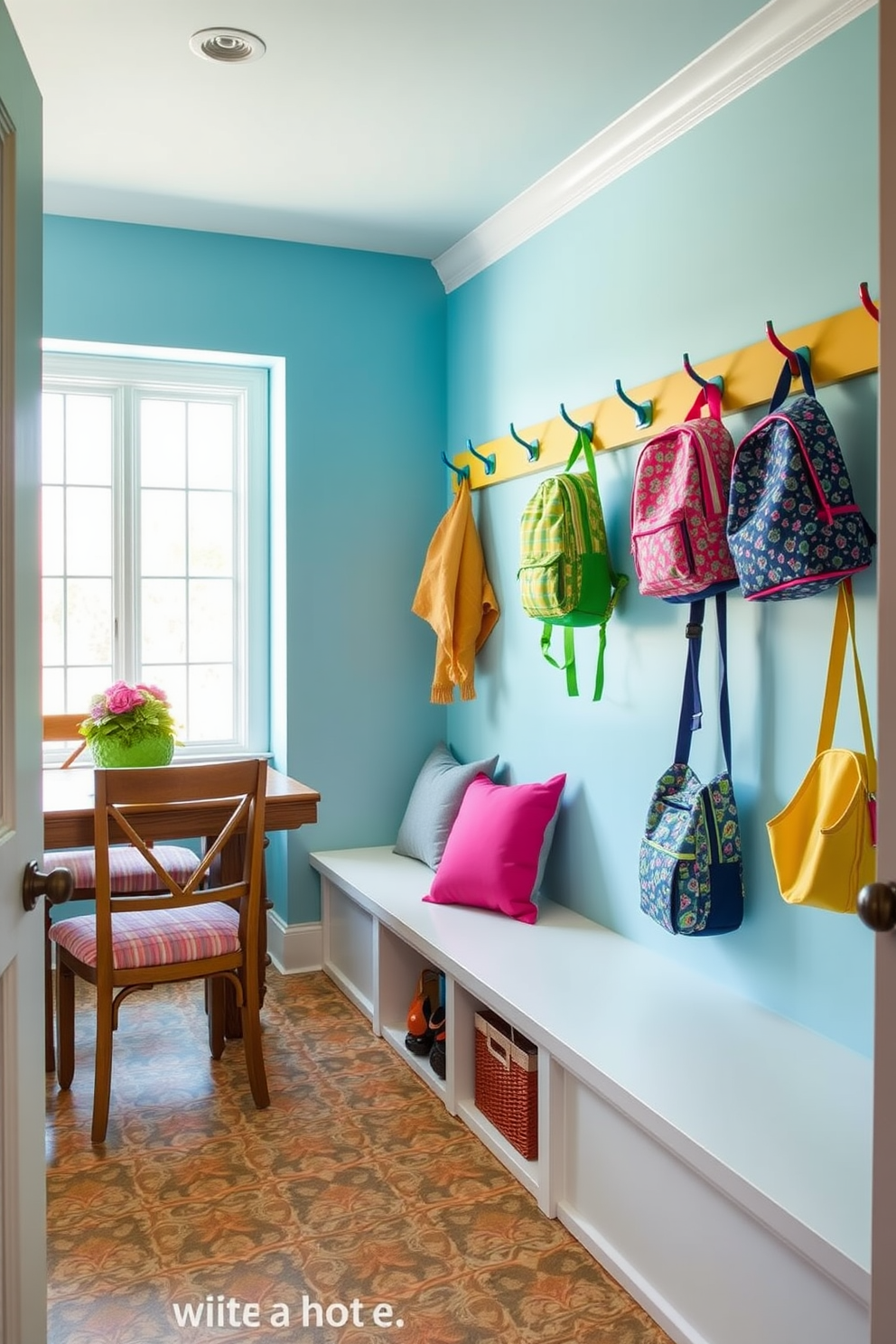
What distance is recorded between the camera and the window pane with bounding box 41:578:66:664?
3.83 metres

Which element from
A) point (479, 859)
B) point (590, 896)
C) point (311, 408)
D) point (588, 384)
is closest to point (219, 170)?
point (311, 408)

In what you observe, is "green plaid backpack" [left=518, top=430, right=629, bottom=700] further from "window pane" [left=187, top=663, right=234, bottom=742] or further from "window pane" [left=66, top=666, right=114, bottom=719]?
"window pane" [left=66, top=666, right=114, bottom=719]

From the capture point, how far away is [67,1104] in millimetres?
2789

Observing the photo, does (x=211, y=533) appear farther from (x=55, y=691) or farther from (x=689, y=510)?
(x=689, y=510)

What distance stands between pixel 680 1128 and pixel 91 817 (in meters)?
1.61

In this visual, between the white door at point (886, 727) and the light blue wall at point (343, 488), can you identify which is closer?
the white door at point (886, 727)

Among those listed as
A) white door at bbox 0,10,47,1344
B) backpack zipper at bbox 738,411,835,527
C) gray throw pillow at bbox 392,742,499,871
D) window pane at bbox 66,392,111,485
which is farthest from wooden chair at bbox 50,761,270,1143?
window pane at bbox 66,392,111,485

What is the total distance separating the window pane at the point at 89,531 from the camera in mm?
3850

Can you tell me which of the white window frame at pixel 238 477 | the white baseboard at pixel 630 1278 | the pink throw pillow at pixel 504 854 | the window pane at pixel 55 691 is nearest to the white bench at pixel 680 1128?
the white baseboard at pixel 630 1278

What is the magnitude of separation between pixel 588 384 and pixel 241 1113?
2.13 metres

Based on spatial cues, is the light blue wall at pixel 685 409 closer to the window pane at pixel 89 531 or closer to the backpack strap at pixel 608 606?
the backpack strap at pixel 608 606

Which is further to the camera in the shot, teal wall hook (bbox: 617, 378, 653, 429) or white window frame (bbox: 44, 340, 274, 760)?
white window frame (bbox: 44, 340, 274, 760)

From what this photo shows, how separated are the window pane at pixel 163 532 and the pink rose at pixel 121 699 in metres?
1.03

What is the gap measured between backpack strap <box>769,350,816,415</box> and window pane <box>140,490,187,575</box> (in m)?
2.39
